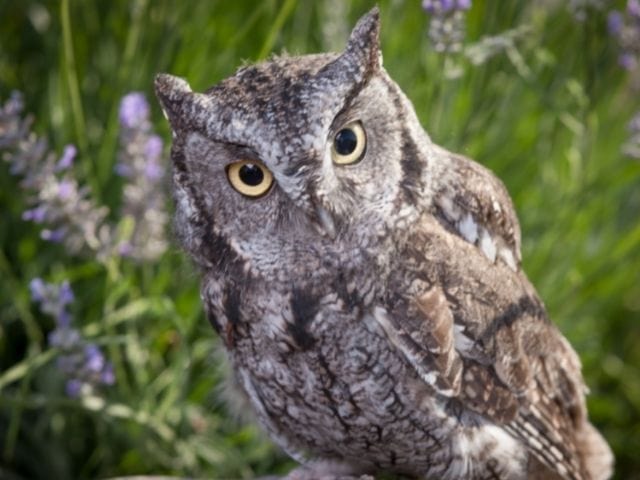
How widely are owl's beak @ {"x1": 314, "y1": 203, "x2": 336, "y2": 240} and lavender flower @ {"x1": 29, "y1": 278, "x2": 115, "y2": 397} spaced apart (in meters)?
0.58

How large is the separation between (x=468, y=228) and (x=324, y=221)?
0.34m

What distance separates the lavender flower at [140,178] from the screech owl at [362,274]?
0.21 metres

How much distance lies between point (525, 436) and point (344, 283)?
1.53 feet

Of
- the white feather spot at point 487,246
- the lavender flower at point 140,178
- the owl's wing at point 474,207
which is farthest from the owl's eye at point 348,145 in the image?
the lavender flower at point 140,178

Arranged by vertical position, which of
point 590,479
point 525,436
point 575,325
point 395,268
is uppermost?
A: point 395,268

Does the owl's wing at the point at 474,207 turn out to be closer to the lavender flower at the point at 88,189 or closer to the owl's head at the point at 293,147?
the owl's head at the point at 293,147

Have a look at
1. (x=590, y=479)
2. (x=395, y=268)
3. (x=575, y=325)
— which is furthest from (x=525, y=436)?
(x=575, y=325)

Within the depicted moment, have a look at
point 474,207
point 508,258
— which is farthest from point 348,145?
point 508,258

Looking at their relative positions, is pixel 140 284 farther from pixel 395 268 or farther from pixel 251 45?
pixel 395 268

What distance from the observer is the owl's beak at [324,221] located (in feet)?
4.78

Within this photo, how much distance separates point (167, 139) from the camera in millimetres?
2213

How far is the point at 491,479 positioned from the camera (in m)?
1.79

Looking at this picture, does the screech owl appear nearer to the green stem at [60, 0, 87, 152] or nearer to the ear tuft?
the ear tuft

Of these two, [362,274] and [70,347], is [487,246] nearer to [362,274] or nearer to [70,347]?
[362,274]
